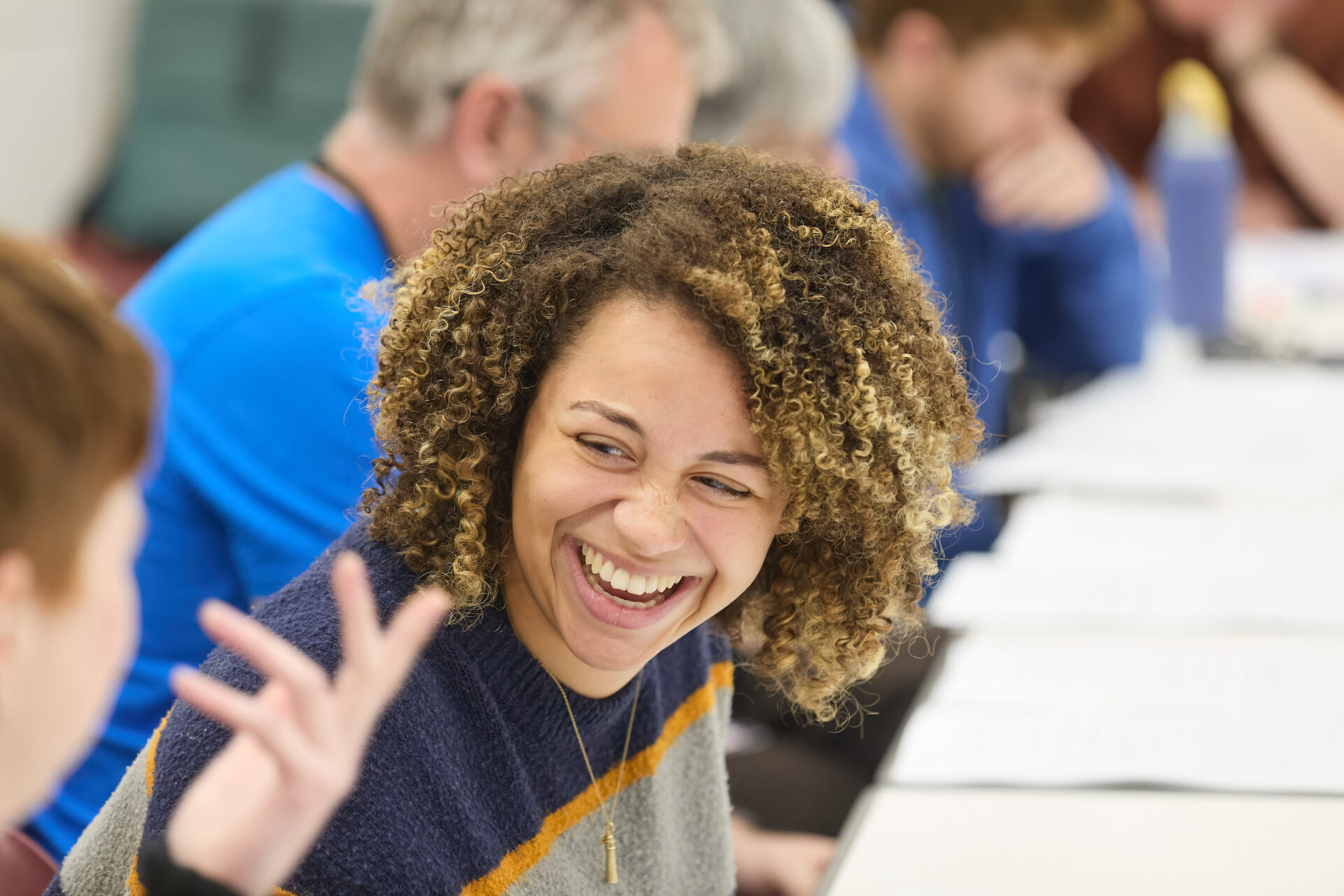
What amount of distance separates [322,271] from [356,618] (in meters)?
0.85

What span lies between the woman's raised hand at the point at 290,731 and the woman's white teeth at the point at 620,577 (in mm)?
324

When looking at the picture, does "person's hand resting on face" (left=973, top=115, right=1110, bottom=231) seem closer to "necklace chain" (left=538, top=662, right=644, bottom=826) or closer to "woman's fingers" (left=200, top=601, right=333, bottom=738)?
"necklace chain" (left=538, top=662, right=644, bottom=826)

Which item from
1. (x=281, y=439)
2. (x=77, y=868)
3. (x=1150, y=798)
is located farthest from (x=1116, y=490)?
(x=77, y=868)

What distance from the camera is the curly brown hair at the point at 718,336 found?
0.84 m

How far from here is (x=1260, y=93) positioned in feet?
11.1

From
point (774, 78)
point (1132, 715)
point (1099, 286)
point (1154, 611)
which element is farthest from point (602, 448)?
point (1099, 286)

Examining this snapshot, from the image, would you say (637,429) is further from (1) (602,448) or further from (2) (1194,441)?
(2) (1194,441)

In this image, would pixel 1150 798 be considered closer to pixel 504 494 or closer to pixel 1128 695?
pixel 1128 695

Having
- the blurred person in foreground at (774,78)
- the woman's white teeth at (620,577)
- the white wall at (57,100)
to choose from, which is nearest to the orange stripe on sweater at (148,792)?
the woman's white teeth at (620,577)

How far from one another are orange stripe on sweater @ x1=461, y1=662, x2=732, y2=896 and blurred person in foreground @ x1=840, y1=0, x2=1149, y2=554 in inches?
47.1

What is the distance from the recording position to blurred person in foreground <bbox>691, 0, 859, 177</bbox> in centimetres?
192

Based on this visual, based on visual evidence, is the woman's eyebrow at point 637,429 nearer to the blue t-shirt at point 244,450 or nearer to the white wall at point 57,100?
the blue t-shirt at point 244,450

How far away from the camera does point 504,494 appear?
0.94m

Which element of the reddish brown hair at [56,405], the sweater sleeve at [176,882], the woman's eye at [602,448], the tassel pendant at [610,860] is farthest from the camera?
the tassel pendant at [610,860]
